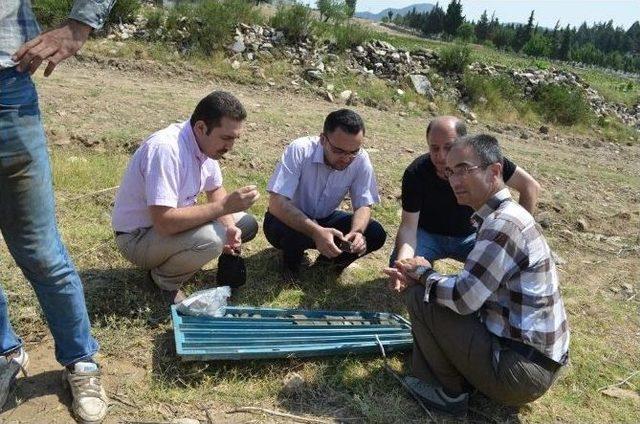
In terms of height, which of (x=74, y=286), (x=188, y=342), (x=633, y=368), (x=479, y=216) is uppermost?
(x=479, y=216)

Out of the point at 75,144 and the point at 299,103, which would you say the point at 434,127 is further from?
the point at 299,103

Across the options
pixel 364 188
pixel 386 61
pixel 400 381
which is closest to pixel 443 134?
pixel 364 188

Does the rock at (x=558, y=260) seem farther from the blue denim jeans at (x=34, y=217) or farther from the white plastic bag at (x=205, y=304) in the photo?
the blue denim jeans at (x=34, y=217)

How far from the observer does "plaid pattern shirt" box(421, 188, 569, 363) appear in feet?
7.57

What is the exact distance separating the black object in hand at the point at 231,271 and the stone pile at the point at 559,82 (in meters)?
11.2

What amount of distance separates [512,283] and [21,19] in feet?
6.90

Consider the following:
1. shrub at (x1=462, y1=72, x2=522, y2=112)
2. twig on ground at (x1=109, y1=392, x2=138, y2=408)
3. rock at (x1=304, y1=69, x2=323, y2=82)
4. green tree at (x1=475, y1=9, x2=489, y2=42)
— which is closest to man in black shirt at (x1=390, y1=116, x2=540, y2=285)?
twig on ground at (x1=109, y1=392, x2=138, y2=408)

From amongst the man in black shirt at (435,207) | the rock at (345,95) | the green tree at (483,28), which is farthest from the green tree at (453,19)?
the man in black shirt at (435,207)

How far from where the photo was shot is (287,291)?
3.62 meters

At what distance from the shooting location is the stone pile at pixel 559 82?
13430mm

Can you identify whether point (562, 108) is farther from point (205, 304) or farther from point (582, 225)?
point (205, 304)

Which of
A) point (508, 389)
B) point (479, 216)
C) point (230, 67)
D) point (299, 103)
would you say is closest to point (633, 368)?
point (508, 389)

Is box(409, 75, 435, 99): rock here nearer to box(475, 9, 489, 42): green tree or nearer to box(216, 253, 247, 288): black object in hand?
box(216, 253, 247, 288): black object in hand

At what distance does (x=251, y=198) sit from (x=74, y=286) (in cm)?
101
